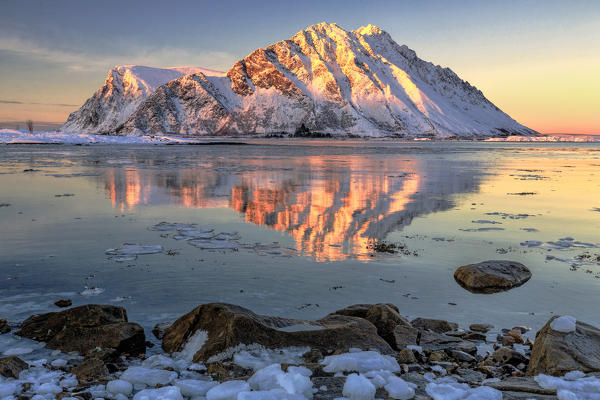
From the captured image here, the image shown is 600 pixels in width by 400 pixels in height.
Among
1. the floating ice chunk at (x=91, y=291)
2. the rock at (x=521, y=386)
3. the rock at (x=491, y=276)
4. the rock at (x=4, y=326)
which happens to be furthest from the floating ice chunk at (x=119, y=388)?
the rock at (x=491, y=276)

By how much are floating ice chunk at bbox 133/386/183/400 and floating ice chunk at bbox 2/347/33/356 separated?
7.86 ft

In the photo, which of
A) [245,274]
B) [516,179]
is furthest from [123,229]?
[516,179]

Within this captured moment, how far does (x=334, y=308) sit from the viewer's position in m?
8.30

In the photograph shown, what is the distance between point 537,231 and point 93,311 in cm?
1353

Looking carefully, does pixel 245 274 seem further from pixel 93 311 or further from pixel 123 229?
pixel 123 229

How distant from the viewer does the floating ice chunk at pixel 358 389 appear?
4859 mm

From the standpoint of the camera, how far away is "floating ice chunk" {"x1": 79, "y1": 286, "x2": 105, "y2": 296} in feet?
28.4

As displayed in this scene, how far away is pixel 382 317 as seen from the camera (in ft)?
23.4

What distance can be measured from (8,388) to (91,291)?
374 centimetres

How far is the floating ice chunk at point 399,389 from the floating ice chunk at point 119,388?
297 cm

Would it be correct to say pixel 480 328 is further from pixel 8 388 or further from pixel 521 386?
pixel 8 388

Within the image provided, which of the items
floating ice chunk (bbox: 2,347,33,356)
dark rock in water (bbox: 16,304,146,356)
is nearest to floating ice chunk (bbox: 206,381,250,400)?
dark rock in water (bbox: 16,304,146,356)

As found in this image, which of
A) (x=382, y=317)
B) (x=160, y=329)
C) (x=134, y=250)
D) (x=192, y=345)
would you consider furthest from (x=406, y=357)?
(x=134, y=250)

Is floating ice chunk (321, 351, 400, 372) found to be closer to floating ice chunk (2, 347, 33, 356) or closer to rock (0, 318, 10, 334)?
floating ice chunk (2, 347, 33, 356)
